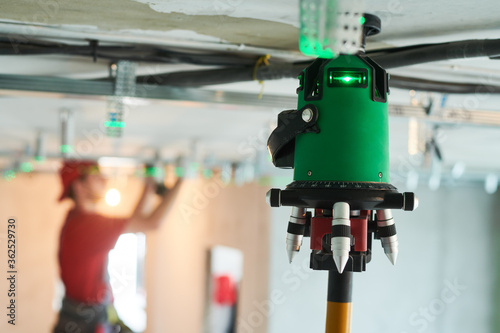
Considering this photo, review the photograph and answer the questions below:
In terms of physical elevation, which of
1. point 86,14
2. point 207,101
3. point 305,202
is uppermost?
point 86,14

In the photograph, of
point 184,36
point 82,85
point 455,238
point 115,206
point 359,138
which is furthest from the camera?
point 115,206

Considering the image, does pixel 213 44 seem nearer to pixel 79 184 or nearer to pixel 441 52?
pixel 441 52

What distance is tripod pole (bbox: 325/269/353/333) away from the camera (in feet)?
3.26

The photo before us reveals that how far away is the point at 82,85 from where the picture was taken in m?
1.76

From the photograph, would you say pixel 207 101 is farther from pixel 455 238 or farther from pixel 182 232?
pixel 182 232

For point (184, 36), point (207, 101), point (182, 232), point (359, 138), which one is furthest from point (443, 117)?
point (182, 232)

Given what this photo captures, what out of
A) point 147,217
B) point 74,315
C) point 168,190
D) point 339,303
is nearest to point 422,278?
point 168,190

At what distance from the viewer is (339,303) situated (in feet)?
3.29

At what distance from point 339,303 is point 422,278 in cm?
501

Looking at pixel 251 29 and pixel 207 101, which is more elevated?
pixel 251 29

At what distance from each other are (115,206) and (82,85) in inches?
266

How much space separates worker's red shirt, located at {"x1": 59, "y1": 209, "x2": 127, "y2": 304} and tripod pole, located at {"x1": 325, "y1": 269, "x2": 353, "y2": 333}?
2.74 metres

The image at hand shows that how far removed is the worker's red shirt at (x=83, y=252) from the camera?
360 cm

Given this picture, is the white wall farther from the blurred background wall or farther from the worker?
the worker
